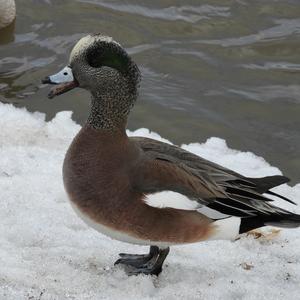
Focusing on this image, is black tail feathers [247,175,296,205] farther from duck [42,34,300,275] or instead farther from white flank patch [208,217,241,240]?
white flank patch [208,217,241,240]

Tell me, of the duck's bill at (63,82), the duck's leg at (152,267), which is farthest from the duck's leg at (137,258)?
the duck's bill at (63,82)

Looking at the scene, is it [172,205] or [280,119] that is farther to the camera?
[280,119]

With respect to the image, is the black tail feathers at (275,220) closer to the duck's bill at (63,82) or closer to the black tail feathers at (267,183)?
the black tail feathers at (267,183)

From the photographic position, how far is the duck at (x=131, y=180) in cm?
336

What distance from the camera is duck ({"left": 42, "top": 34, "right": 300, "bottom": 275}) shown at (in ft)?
11.0

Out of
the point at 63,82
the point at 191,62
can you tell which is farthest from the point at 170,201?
the point at 191,62

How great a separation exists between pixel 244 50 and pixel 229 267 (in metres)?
4.39

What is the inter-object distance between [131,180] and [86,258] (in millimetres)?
650

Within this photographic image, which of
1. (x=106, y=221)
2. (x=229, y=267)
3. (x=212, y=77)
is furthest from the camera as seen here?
(x=212, y=77)

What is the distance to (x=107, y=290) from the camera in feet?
Result: 11.3

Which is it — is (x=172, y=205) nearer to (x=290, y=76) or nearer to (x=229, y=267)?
(x=229, y=267)

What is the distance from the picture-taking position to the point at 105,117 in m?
3.60

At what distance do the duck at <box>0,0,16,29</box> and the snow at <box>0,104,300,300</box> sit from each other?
3.45 metres

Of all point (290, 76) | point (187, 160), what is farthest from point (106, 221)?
point (290, 76)
